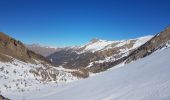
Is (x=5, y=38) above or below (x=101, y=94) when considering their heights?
above

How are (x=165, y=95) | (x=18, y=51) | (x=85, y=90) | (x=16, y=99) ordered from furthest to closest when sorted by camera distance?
1. (x=18, y=51)
2. (x=16, y=99)
3. (x=85, y=90)
4. (x=165, y=95)

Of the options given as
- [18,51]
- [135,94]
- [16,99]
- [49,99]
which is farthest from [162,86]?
[18,51]

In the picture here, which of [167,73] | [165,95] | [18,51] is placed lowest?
[165,95]

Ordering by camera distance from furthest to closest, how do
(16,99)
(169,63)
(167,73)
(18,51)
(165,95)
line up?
(18,51) < (16,99) < (169,63) < (167,73) < (165,95)

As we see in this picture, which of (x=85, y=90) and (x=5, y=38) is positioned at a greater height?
(x=5, y=38)

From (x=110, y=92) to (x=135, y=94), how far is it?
181cm

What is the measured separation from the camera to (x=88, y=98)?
1015 centimetres

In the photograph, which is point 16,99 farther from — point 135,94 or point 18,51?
point 18,51

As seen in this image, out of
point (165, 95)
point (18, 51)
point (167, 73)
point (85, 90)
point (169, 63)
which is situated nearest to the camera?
point (165, 95)

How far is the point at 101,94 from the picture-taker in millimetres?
10070

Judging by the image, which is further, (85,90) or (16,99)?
(16,99)

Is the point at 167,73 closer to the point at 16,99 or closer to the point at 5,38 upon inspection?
the point at 16,99

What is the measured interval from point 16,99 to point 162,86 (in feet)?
27.1

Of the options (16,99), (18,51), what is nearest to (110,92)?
(16,99)
